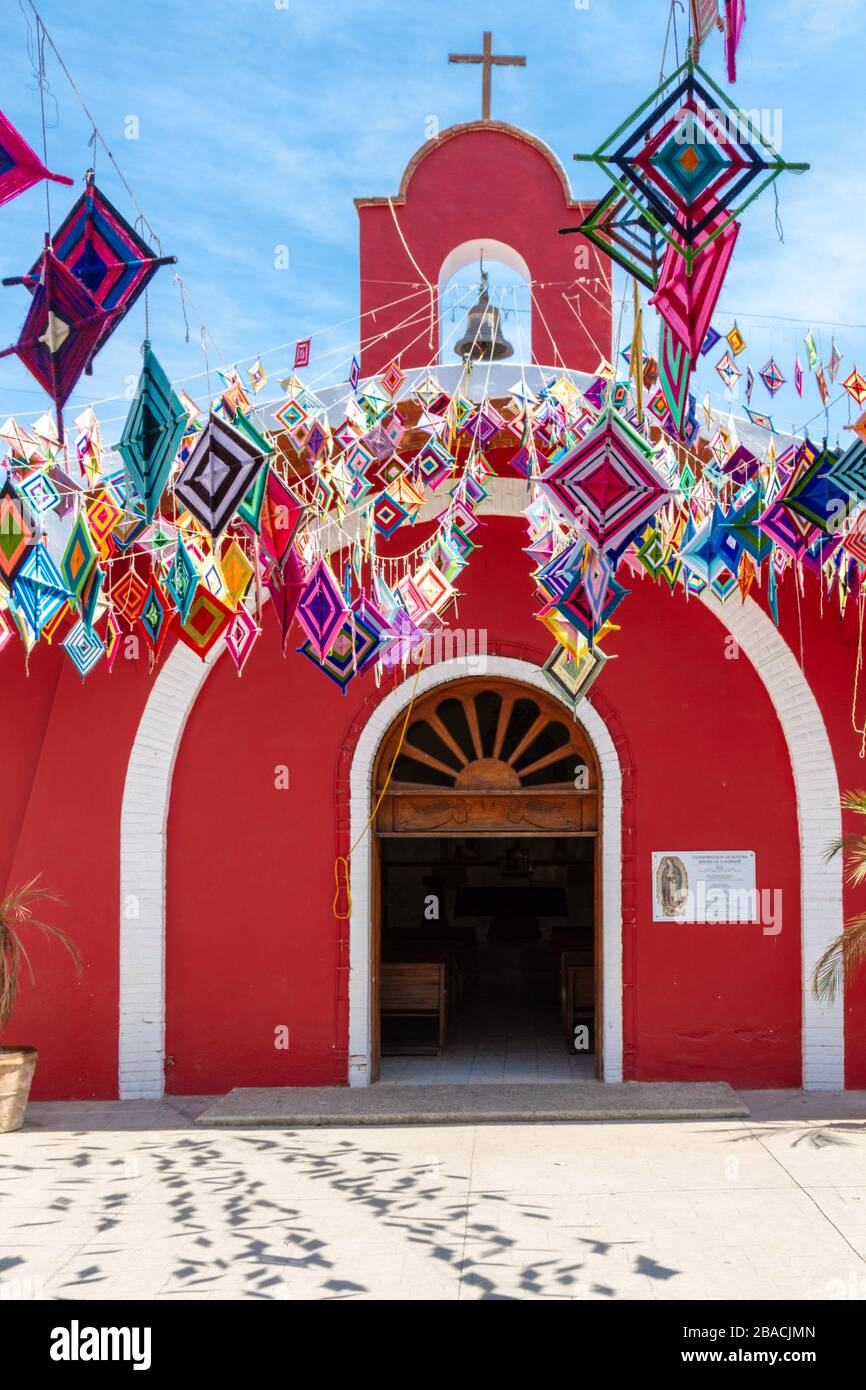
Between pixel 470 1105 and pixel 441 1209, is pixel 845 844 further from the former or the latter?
pixel 441 1209

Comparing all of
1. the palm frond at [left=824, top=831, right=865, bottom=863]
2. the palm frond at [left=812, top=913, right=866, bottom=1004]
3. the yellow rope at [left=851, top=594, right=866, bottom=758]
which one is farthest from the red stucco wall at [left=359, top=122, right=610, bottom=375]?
the palm frond at [left=812, top=913, right=866, bottom=1004]

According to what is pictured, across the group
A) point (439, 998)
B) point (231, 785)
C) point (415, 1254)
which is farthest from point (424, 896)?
point (415, 1254)

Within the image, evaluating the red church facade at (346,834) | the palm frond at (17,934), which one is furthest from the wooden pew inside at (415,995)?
the palm frond at (17,934)

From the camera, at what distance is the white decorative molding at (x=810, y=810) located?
9742 mm

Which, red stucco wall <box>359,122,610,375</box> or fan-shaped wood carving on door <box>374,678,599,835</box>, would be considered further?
red stucco wall <box>359,122,610,375</box>

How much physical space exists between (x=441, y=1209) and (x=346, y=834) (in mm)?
3550

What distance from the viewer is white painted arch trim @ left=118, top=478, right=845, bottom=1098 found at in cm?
978

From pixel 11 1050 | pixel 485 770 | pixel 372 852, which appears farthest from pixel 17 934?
pixel 485 770

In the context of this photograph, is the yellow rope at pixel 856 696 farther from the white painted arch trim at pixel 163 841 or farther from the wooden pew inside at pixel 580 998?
the wooden pew inside at pixel 580 998

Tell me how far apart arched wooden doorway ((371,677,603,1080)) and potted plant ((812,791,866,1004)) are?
1803mm

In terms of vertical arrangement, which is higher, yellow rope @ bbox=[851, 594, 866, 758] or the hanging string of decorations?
the hanging string of decorations

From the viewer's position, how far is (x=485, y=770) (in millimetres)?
10383

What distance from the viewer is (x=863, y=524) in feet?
28.0

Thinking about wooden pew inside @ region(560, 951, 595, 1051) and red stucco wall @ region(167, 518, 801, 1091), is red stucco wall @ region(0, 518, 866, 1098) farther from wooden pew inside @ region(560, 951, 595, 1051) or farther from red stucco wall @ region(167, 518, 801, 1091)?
wooden pew inside @ region(560, 951, 595, 1051)
